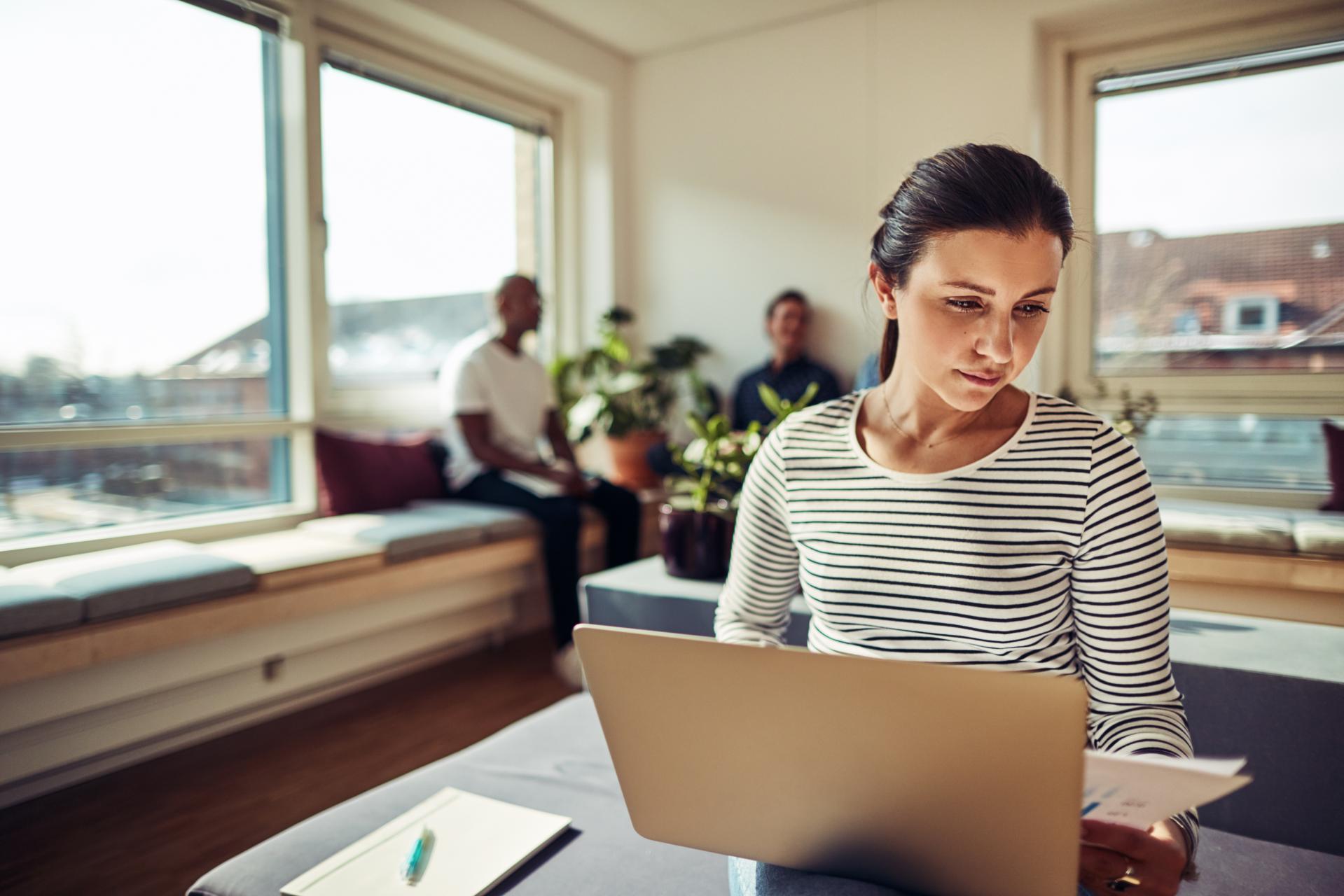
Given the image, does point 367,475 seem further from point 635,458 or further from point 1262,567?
point 1262,567

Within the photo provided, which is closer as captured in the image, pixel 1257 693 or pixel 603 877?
pixel 603 877

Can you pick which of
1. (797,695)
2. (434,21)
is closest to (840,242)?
(434,21)

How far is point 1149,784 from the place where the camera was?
585 mm

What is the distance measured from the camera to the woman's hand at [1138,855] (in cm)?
75

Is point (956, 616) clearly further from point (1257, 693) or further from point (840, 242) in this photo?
point (840, 242)

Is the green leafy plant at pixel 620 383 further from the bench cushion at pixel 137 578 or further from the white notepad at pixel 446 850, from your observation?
the white notepad at pixel 446 850

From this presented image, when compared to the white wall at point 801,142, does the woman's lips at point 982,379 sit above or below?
below

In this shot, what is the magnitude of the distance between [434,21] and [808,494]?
11.1ft

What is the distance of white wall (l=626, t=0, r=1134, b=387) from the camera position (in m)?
3.86

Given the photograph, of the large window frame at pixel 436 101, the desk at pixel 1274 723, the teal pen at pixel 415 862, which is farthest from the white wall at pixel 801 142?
the teal pen at pixel 415 862

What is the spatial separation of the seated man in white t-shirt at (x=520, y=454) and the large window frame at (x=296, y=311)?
1.57ft

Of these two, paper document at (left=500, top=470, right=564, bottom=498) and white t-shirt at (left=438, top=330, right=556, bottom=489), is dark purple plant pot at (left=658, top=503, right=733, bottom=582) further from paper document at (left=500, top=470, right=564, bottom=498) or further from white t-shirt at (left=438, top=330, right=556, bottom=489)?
white t-shirt at (left=438, top=330, right=556, bottom=489)

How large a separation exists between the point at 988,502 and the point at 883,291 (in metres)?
0.30

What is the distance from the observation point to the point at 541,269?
4805 millimetres
